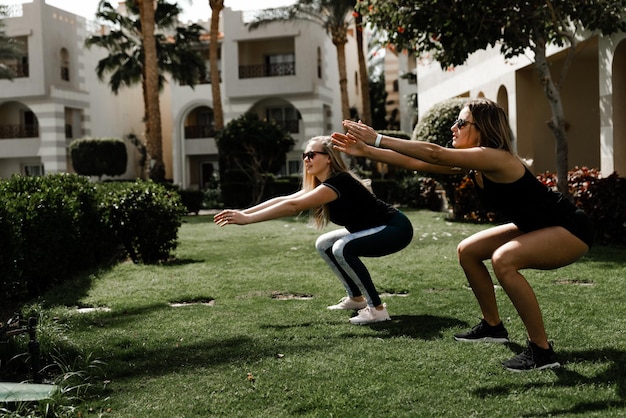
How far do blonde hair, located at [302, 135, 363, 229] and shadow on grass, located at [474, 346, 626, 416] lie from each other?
230 centimetres

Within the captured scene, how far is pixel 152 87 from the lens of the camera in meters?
26.4

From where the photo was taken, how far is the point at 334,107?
1599 inches

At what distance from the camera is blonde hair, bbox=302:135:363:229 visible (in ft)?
20.4

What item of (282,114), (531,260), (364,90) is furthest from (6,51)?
(531,260)

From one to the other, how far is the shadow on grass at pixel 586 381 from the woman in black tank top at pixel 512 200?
22 centimetres

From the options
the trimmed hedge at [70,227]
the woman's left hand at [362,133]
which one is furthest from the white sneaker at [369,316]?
the trimmed hedge at [70,227]

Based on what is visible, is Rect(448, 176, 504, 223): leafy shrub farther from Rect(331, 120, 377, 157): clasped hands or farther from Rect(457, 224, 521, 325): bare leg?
Rect(331, 120, 377, 157): clasped hands

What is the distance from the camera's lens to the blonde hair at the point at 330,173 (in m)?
6.22

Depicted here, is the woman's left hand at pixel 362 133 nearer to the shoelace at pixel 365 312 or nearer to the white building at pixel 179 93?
the shoelace at pixel 365 312

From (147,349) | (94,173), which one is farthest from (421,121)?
(94,173)

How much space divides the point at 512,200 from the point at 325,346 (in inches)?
68.6

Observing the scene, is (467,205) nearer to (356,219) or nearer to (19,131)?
(356,219)

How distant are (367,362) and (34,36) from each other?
39227 millimetres

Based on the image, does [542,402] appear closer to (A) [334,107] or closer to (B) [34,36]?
(A) [334,107]
